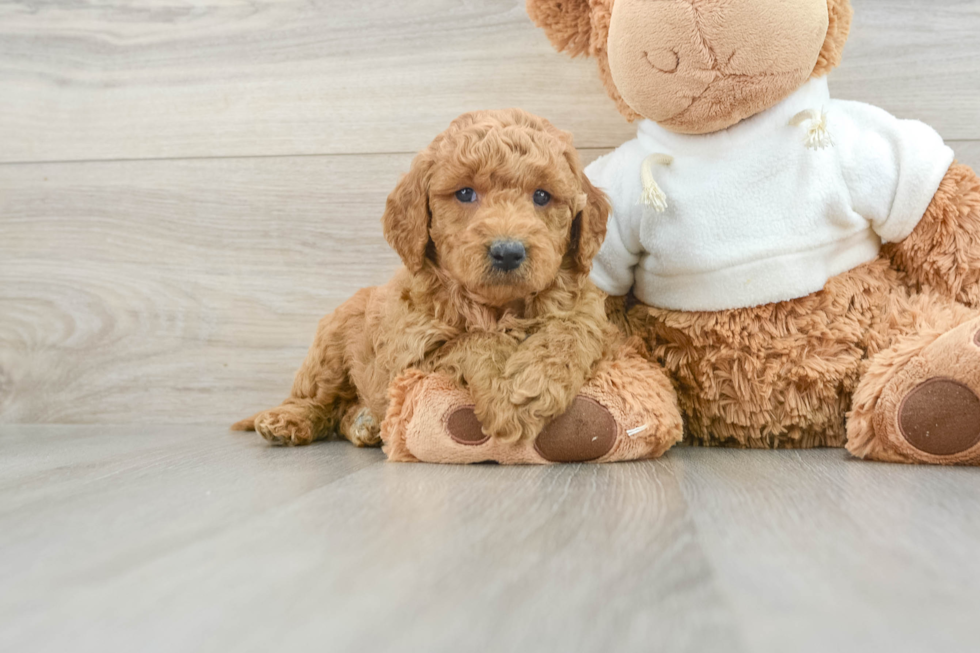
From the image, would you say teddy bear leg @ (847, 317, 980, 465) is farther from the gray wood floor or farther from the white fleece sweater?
the white fleece sweater

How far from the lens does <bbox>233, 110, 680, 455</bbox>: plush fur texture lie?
1.01 metres

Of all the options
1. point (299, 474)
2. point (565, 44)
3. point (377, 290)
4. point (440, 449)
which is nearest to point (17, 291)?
point (377, 290)

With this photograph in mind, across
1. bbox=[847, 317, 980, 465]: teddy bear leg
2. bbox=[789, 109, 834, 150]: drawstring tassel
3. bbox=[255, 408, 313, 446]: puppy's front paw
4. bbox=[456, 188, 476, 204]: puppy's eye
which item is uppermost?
bbox=[789, 109, 834, 150]: drawstring tassel

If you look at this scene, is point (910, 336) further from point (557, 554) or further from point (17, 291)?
point (17, 291)

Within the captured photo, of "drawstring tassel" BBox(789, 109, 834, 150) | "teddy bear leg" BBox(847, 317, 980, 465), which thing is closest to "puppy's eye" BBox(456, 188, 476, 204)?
"drawstring tassel" BBox(789, 109, 834, 150)

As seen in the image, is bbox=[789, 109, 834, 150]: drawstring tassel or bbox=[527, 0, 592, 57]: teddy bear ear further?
bbox=[527, 0, 592, 57]: teddy bear ear

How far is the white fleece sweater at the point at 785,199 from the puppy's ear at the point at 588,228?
6cm

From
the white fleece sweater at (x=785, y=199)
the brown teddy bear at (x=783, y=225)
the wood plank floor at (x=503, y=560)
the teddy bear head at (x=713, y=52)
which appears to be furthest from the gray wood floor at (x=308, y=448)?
the teddy bear head at (x=713, y=52)

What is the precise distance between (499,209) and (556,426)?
0.30 meters

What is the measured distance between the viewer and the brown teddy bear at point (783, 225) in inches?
40.8

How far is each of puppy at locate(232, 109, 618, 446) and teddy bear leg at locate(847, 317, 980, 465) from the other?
362 millimetres

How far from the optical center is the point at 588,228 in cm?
110

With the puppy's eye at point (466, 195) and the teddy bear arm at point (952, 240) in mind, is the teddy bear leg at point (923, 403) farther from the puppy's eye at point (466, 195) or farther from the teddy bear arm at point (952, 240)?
the puppy's eye at point (466, 195)

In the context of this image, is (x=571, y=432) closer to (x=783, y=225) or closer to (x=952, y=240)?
(x=783, y=225)
